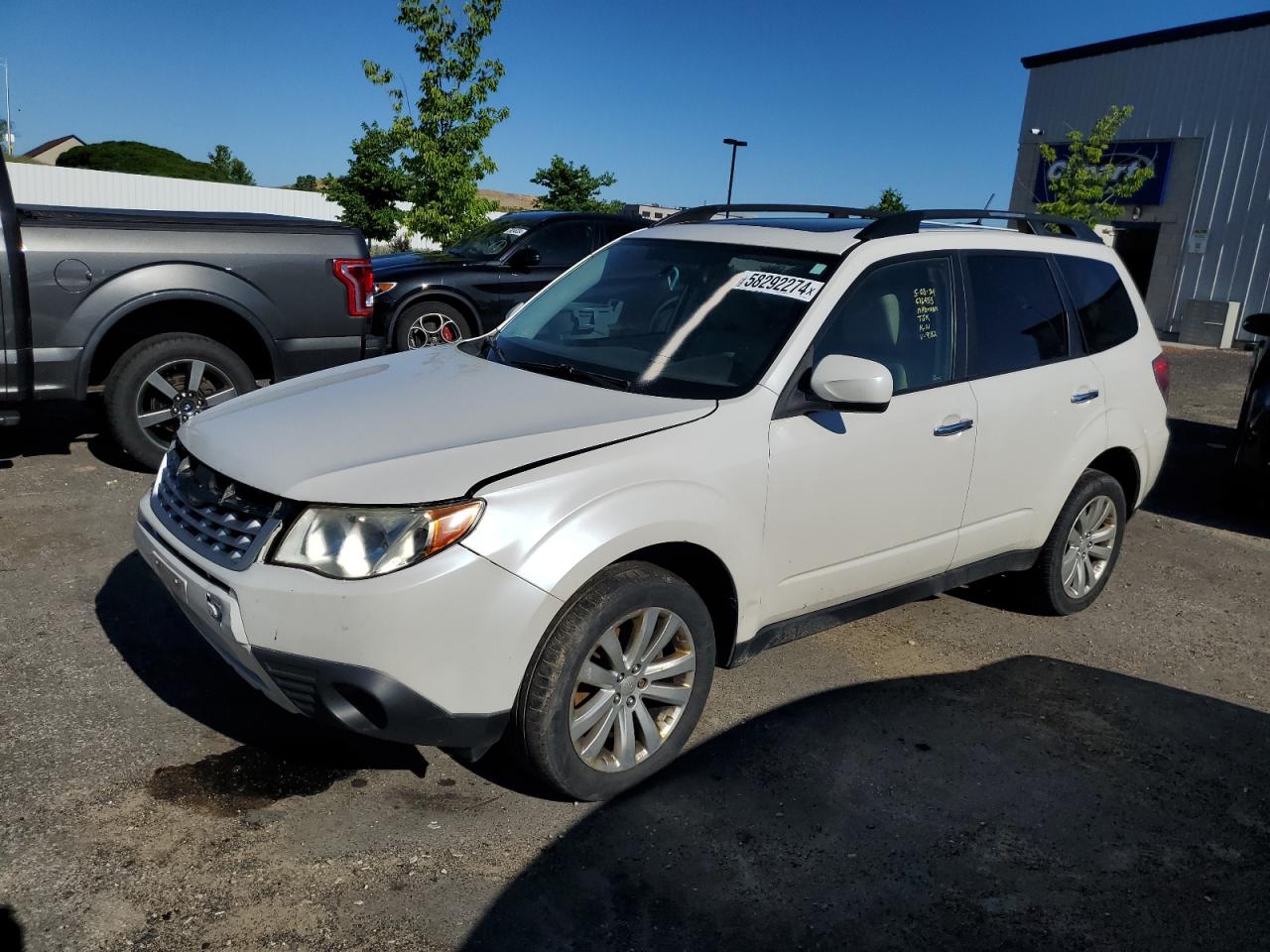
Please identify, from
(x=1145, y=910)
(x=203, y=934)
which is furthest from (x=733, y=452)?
(x=203, y=934)

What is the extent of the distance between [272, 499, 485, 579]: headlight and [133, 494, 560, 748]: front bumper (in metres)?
0.04

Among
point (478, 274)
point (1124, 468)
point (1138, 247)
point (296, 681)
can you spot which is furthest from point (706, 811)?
point (1138, 247)

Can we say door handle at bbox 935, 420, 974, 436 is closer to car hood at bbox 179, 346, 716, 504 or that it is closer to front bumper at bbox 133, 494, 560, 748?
car hood at bbox 179, 346, 716, 504

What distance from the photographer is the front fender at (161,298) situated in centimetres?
598

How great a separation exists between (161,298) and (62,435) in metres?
1.98

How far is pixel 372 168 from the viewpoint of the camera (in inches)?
1652

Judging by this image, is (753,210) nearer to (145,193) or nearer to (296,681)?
(296,681)

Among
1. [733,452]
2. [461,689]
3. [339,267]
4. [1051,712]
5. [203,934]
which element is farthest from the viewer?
[339,267]

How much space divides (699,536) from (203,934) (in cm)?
169

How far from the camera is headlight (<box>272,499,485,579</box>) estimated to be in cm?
269

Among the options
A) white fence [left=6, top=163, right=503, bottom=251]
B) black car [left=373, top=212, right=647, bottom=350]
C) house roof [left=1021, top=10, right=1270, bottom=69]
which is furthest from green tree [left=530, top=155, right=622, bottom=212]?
black car [left=373, top=212, right=647, bottom=350]

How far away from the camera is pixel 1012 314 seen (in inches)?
171

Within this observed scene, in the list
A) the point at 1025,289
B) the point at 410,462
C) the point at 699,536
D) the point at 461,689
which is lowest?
the point at 461,689

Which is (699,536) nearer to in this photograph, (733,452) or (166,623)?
(733,452)
